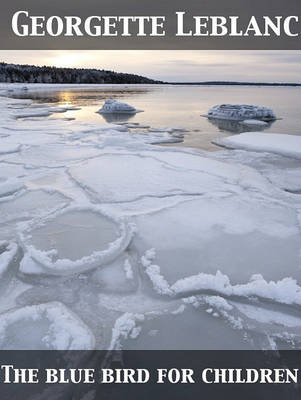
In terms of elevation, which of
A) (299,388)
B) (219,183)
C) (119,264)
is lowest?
(299,388)

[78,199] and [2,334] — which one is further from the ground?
[78,199]

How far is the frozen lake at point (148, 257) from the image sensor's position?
7.85 feet

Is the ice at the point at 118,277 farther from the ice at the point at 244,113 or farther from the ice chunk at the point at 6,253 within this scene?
the ice at the point at 244,113

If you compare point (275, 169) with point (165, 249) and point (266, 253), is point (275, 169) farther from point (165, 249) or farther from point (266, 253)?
point (165, 249)

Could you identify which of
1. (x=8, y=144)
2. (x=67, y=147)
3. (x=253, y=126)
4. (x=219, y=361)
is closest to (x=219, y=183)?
(x=219, y=361)

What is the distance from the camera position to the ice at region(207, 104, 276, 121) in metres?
18.2

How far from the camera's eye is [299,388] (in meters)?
2.00

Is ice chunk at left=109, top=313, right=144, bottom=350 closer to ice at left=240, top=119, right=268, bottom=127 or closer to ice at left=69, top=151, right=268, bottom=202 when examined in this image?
ice at left=69, top=151, right=268, bottom=202

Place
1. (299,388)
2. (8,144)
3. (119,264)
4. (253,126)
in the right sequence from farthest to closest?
(253,126), (8,144), (119,264), (299,388)

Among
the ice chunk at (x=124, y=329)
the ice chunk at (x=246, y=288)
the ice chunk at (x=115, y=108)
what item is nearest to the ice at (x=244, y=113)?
the ice chunk at (x=115, y=108)

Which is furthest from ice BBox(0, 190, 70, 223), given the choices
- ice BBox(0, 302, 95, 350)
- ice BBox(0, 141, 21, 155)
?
ice BBox(0, 141, 21, 155)

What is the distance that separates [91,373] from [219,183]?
4.23m

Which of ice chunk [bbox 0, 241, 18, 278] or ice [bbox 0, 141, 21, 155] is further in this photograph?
ice [bbox 0, 141, 21, 155]

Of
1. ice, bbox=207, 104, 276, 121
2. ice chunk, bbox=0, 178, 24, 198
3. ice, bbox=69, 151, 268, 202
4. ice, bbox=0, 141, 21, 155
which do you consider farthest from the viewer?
ice, bbox=207, 104, 276, 121
